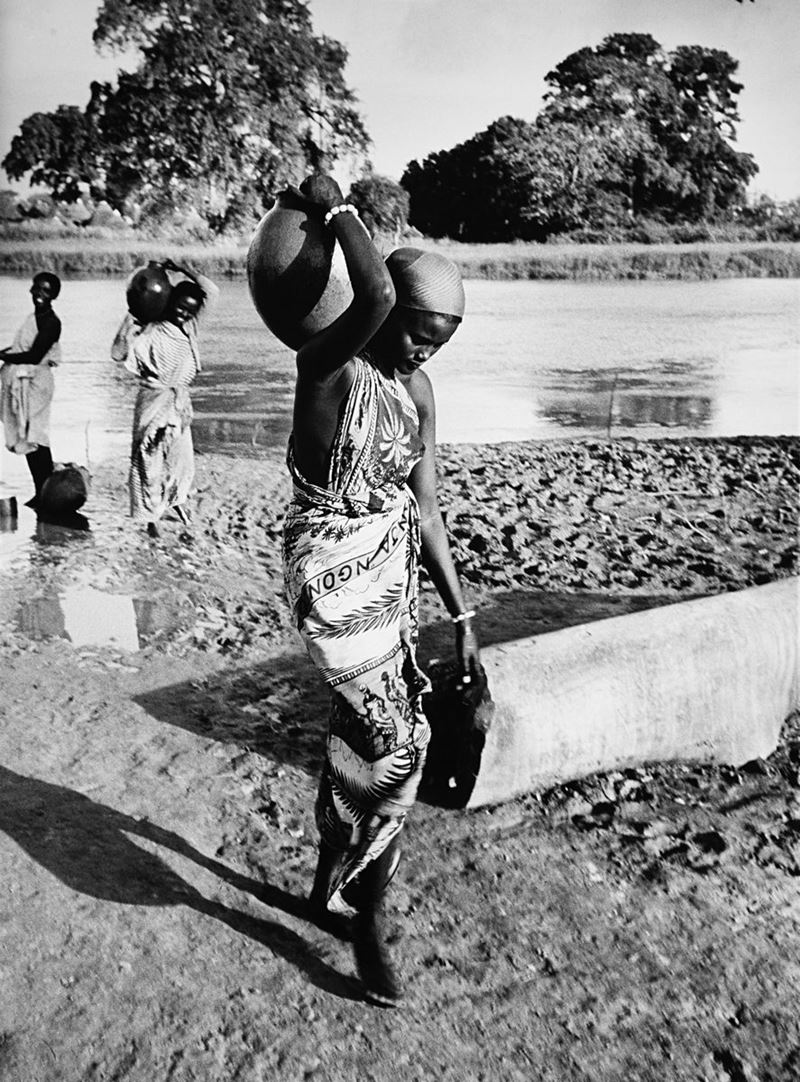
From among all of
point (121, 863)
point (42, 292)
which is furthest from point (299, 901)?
point (42, 292)

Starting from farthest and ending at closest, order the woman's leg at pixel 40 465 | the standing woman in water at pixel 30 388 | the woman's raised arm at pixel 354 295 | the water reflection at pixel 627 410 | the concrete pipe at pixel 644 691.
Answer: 1. the water reflection at pixel 627 410
2. the woman's leg at pixel 40 465
3. the standing woman in water at pixel 30 388
4. the concrete pipe at pixel 644 691
5. the woman's raised arm at pixel 354 295

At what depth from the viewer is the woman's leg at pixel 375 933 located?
2200 millimetres

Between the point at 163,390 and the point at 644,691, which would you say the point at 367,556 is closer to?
the point at 644,691

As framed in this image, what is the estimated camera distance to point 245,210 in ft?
35.5

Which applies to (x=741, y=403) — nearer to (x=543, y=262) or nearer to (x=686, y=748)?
(x=543, y=262)

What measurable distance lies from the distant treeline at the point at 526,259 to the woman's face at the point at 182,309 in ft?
17.0

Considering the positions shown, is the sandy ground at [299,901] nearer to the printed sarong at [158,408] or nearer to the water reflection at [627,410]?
the printed sarong at [158,408]

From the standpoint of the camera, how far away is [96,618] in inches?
186

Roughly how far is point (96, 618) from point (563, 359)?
839 cm

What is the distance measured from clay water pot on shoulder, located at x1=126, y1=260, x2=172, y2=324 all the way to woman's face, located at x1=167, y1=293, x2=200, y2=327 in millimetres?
49

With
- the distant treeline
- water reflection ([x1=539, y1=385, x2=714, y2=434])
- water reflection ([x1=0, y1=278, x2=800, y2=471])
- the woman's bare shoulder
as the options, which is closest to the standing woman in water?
water reflection ([x1=0, y1=278, x2=800, y2=471])

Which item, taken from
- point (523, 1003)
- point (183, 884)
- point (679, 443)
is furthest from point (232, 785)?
point (679, 443)

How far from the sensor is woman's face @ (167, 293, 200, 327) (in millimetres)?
5957

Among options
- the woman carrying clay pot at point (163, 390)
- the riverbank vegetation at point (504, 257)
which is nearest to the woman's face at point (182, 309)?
the woman carrying clay pot at point (163, 390)
